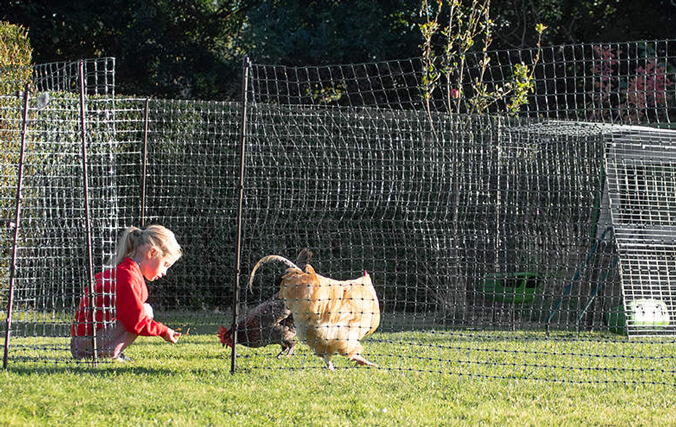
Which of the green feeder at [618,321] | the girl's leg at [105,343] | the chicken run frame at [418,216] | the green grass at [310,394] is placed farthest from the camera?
the green feeder at [618,321]

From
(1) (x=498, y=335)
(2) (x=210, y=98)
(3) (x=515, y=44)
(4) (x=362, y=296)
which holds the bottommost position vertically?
(1) (x=498, y=335)

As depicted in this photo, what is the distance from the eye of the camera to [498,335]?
7.16 m

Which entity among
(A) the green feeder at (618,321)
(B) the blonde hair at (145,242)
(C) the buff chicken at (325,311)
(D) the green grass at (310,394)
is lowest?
(A) the green feeder at (618,321)

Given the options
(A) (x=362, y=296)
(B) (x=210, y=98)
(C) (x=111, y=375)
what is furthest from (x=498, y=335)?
(B) (x=210, y=98)

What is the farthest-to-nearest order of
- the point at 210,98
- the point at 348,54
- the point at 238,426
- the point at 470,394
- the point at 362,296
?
the point at 210,98 < the point at 348,54 < the point at 362,296 < the point at 470,394 < the point at 238,426

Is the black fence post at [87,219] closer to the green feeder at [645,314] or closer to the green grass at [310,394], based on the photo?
the green grass at [310,394]

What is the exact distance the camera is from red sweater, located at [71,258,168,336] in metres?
4.96

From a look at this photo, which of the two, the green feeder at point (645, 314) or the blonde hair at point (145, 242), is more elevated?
the blonde hair at point (145, 242)

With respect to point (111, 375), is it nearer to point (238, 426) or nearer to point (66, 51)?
point (238, 426)

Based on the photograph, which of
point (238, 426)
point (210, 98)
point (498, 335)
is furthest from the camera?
point (210, 98)

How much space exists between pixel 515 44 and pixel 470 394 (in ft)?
35.7

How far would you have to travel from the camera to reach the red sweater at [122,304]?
4965 mm

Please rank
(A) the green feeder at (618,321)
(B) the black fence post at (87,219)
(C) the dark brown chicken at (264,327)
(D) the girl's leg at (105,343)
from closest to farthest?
1. (B) the black fence post at (87,219)
2. (D) the girl's leg at (105,343)
3. (C) the dark brown chicken at (264,327)
4. (A) the green feeder at (618,321)

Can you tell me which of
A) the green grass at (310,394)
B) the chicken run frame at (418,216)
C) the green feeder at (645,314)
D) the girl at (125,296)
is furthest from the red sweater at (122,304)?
the green feeder at (645,314)
